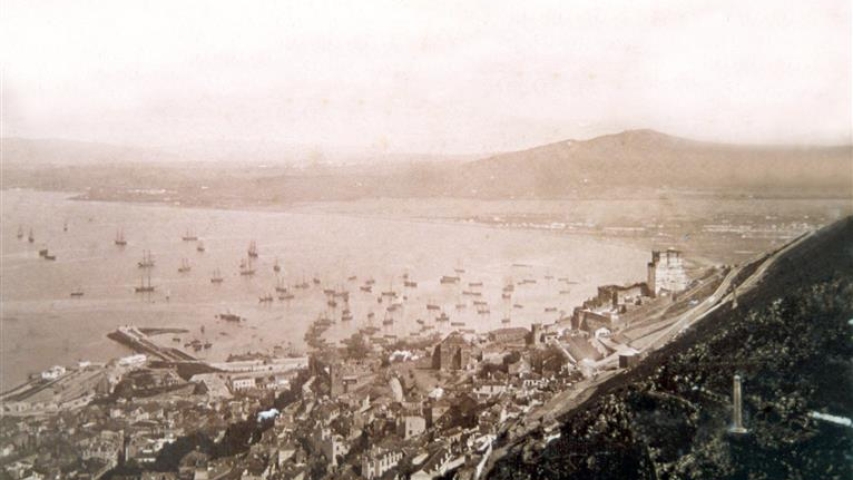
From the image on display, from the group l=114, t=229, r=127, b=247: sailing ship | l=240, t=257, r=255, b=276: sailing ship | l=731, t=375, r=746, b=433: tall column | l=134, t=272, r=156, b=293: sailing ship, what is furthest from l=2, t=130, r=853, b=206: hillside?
l=731, t=375, r=746, b=433: tall column

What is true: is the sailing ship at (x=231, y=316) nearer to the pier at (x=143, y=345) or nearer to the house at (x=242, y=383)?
the pier at (x=143, y=345)

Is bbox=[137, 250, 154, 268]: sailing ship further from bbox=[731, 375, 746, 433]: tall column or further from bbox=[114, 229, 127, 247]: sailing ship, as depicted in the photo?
bbox=[731, 375, 746, 433]: tall column

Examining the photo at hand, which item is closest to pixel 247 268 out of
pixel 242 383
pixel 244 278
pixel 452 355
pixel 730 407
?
pixel 244 278

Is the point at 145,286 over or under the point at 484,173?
under

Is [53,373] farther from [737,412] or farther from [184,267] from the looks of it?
[737,412]

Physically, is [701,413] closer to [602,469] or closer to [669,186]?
[602,469]

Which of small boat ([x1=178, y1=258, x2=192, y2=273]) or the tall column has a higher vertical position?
small boat ([x1=178, y1=258, x2=192, y2=273])
